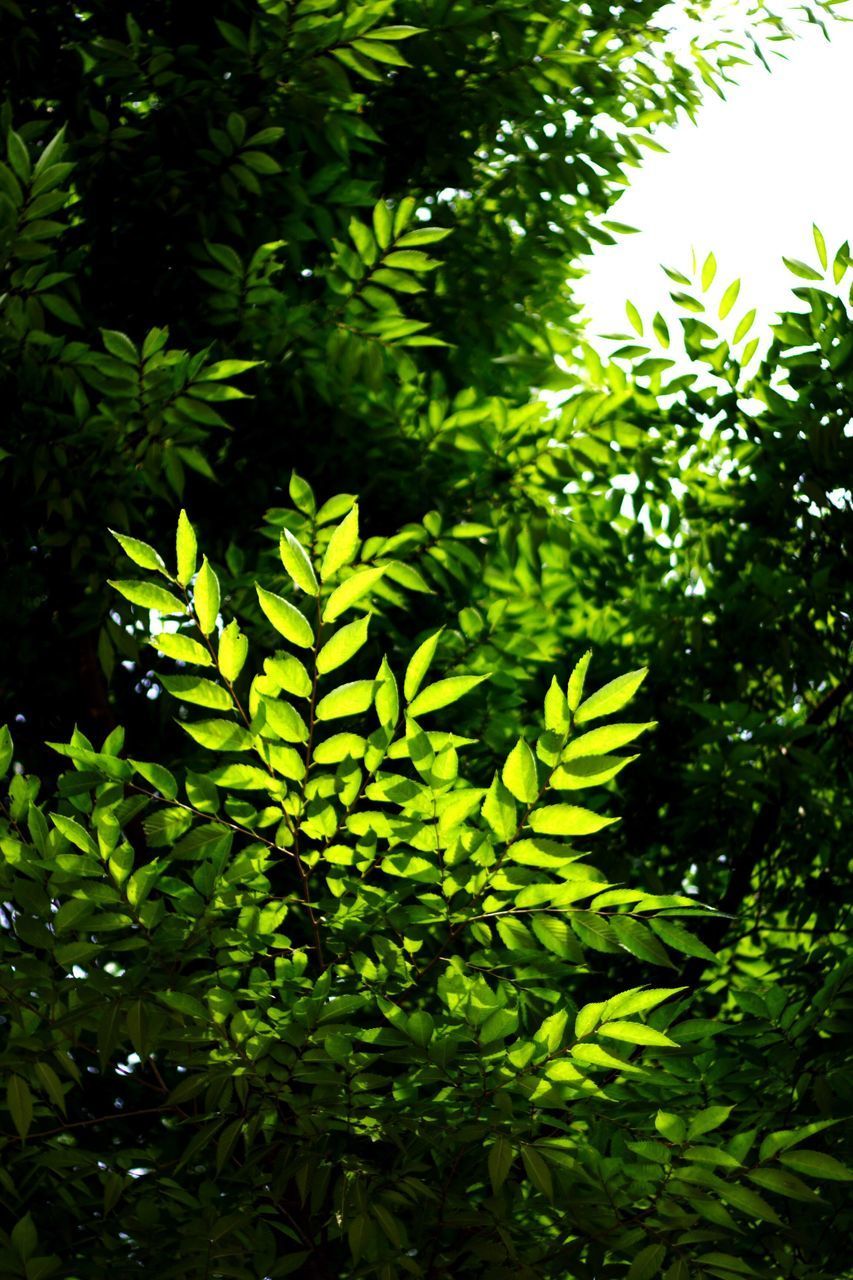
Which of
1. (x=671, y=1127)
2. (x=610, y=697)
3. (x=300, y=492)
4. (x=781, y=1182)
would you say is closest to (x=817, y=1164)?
(x=781, y=1182)

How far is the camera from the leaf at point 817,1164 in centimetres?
167

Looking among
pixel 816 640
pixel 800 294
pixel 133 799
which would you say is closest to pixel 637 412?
pixel 800 294

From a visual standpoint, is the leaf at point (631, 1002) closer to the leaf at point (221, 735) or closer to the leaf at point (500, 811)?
the leaf at point (500, 811)

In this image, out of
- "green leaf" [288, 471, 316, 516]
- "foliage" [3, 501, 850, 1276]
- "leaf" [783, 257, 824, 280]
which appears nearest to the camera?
"foliage" [3, 501, 850, 1276]

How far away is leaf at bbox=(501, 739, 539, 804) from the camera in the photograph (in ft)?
5.38

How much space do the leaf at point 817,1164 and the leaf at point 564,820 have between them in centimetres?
57

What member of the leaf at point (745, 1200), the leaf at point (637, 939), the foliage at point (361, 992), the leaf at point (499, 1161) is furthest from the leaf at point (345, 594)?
the leaf at point (745, 1200)

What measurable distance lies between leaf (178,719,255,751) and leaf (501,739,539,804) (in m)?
0.39

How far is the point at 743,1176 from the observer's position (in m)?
1.82

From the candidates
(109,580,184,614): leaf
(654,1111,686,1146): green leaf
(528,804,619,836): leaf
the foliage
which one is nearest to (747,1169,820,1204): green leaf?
the foliage

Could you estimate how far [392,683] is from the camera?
174 cm

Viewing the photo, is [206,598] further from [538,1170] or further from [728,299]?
[728,299]

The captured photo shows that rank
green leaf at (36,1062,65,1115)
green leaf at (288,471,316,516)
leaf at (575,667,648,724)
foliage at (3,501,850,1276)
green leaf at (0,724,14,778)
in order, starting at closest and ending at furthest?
leaf at (575,667,648,724) < foliage at (3,501,850,1276) < green leaf at (36,1062,65,1115) < green leaf at (0,724,14,778) < green leaf at (288,471,316,516)

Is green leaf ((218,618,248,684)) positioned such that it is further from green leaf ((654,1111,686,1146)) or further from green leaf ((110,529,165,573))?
green leaf ((654,1111,686,1146))
